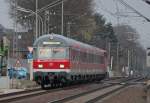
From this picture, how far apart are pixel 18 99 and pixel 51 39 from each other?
38.3ft

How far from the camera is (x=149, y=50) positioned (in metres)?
25.9

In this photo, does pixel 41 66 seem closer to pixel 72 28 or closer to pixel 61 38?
pixel 61 38

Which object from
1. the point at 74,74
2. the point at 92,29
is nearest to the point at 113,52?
the point at 92,29

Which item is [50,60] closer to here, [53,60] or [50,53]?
[53,60]

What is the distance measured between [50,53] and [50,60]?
0.51 m

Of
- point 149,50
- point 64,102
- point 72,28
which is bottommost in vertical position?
point 64,102

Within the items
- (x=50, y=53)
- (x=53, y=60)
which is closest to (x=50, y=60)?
(x=53, y=60)

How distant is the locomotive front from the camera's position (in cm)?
3891

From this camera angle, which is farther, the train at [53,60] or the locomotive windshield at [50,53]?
the locomotive windshield at [50,53]

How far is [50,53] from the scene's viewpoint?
3938cm

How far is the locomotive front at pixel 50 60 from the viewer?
3891cm

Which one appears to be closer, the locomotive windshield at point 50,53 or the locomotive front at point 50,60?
the locomotive front at point 50,60

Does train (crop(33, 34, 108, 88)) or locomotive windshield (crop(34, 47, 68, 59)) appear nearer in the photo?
train (crop(33, 34, 108, 88))

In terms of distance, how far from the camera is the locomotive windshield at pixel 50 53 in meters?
39.3
